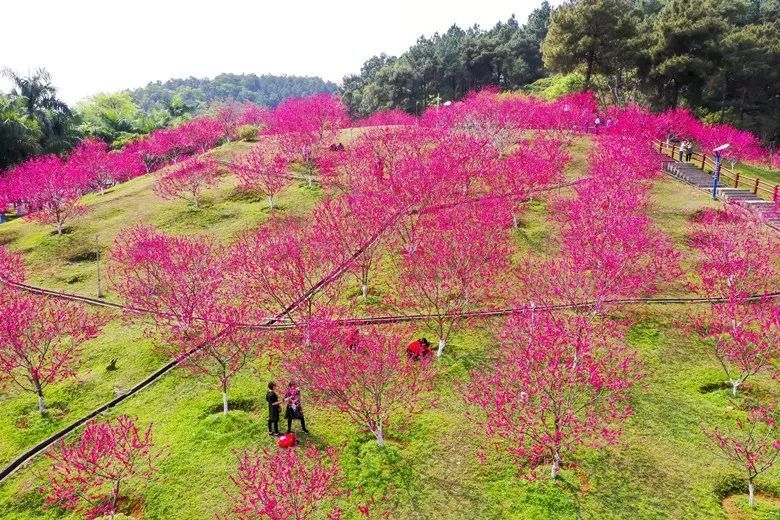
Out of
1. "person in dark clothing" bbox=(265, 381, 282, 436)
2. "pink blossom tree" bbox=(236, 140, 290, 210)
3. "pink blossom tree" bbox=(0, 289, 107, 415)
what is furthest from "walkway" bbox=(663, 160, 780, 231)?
"pink blossom tree" bbox=(0, 289, 107, 415)

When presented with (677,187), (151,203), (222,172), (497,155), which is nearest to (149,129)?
(222,172)

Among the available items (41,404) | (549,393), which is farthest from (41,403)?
(549,393)

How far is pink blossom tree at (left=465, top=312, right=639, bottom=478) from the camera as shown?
16.1m

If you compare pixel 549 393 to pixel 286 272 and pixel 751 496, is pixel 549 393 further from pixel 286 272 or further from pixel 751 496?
pixel 286 272

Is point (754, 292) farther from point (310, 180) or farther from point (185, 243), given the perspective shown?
point (310, 180)

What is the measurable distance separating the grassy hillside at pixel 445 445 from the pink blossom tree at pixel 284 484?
1.83ft

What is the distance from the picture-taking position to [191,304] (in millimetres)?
22484

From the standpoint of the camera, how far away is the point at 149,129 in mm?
78688

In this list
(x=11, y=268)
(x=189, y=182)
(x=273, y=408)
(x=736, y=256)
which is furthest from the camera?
(x=189, y=182)

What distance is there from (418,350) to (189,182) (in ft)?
95.0

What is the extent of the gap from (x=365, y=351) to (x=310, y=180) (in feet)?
92.2

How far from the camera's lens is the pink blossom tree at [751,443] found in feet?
49.3

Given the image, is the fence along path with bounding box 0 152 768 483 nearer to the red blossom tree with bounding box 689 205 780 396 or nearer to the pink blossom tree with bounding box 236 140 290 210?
the red blossom tree with bounding box 689 205 780 396

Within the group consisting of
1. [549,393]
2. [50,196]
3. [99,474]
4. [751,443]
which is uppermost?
[50,196]
